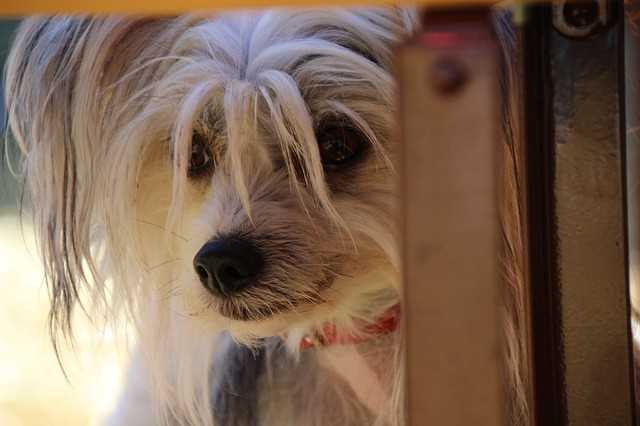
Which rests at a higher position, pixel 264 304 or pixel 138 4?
pixel 138 4

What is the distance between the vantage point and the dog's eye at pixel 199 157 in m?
1.30

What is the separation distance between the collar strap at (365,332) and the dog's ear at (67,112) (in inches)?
15.9

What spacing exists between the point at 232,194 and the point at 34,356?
4.72ft

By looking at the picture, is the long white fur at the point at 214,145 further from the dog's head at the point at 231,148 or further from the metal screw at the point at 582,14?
the metal screw at the point at 582,14

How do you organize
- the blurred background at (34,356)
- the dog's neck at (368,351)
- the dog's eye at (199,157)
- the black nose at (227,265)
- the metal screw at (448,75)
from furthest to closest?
the blurred background at (34,356) < the dog's neck at (368,351) < the dog's eye at (199,157) < the black nose at (227,265) < the metal screw at (448,75)

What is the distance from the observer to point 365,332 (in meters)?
1.43

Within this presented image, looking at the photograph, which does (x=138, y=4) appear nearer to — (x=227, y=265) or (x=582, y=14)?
(x=582, y=14)

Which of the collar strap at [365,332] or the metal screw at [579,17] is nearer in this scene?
the metal screw at [579,17]

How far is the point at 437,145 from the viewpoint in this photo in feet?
1.72

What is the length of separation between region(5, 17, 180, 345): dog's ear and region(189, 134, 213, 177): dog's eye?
152 mm

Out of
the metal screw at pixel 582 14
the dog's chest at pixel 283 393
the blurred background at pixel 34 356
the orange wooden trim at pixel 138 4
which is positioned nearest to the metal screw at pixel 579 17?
the metal screw at pixel 582 14

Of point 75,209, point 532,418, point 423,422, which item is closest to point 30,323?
point 75,209

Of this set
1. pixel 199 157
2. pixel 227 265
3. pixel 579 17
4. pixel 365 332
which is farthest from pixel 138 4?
pixel 365 332

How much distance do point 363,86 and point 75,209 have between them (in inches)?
19.7
